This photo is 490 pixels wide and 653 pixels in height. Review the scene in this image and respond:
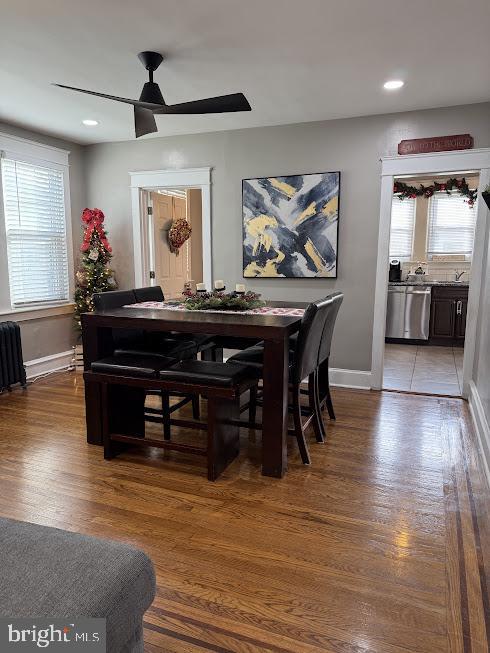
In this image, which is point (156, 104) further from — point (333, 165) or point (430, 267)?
point (430, 267)

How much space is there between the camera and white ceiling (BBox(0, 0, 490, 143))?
2420 millimetres

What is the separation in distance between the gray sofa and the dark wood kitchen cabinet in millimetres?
6310

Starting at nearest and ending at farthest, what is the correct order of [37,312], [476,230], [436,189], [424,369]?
[476,230]
[37,312]
[424,369]
[436,189]

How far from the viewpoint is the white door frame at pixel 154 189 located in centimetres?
493

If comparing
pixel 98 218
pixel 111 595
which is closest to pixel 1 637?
pixel 111 595

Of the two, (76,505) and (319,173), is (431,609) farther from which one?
(319,173)

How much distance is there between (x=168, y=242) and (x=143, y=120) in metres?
2.87

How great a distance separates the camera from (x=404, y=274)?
23.6 feet

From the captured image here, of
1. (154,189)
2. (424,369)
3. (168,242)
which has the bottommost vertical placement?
(424,369)

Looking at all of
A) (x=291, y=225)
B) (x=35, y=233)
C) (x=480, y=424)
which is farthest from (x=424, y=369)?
(x=35, y=233)

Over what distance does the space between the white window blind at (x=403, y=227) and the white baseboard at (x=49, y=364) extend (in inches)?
202

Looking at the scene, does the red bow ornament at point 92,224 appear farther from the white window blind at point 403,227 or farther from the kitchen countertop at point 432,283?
the white window blind at point 403,227

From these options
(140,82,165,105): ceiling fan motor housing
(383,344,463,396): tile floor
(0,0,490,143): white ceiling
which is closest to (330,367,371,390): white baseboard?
(383,344,463,396): tile floor

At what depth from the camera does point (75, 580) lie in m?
1.03
